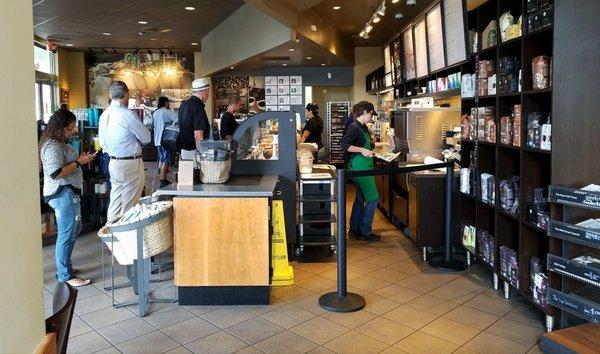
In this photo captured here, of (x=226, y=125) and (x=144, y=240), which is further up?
(x=226, y=125)

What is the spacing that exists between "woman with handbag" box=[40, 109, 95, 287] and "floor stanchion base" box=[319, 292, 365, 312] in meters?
2.23

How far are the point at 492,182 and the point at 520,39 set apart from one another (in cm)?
126

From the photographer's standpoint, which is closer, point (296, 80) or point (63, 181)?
point (63, 181)

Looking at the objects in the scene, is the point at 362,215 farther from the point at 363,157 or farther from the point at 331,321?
the point at 331,321

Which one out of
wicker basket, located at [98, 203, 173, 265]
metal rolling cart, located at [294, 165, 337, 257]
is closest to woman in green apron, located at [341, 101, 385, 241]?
metal rolling cart, located at [294, 165, 337, 257]

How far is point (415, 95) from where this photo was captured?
8.33 meters

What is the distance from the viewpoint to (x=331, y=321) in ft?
12.8

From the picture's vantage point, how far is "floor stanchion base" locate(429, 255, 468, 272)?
511 centimetres

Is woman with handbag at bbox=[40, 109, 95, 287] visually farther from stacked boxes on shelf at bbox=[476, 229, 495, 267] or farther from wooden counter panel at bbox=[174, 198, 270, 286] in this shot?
stacked boxes on shelf at bbox=[476, 229, 495, 267]

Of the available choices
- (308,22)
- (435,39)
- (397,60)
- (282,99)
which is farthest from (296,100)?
(435,39)

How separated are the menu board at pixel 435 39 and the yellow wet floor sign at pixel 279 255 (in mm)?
3100

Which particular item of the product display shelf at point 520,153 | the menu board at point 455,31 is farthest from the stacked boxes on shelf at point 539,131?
the menu board at point 455,31

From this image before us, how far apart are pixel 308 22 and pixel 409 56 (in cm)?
180

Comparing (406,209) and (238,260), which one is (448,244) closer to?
(406,209)
